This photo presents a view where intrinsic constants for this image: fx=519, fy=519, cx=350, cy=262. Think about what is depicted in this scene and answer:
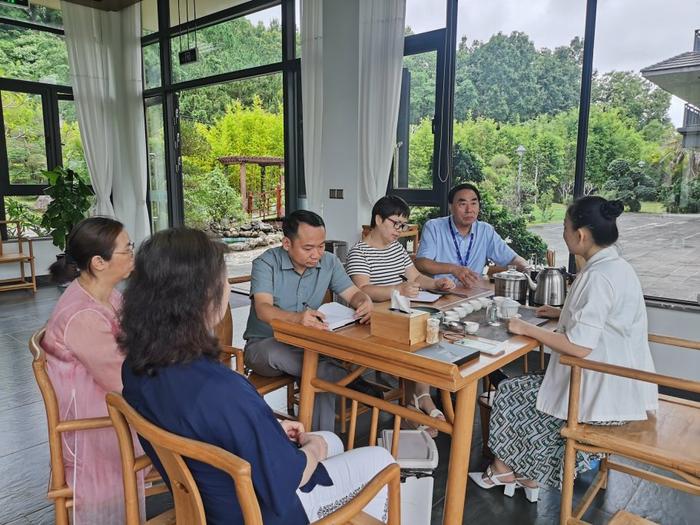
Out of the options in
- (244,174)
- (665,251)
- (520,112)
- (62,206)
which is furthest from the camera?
(244,174)

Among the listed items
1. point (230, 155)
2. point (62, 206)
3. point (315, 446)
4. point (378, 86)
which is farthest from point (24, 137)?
point (315, 446)

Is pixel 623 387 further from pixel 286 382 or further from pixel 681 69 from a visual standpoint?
pixel 681 69

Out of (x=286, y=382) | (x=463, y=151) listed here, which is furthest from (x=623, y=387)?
(x=463, y=151)

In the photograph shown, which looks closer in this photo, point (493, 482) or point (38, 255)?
point (493, 482)

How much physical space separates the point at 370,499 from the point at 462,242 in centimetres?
225

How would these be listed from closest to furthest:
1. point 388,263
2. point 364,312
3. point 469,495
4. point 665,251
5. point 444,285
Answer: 1. point 364,312
2. point 469,495
3. point 444,285
4. point 388,263
5. point 665,251

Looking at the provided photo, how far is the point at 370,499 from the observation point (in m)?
1.12

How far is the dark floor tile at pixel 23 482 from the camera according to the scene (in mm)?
2080

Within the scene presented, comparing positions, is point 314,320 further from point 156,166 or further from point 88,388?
point 156,166

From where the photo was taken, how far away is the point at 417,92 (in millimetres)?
4375

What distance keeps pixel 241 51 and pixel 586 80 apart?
3.65 m

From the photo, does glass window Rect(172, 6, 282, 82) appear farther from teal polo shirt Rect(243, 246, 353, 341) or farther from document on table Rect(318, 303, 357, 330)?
document on table Rect(318, 303, 357, 330)

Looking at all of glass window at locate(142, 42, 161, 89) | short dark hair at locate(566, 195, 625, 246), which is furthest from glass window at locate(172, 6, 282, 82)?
short dark hair at locate(566, 195, 625, 246)

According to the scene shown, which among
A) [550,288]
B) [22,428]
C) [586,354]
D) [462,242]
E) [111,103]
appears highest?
[111,103]
